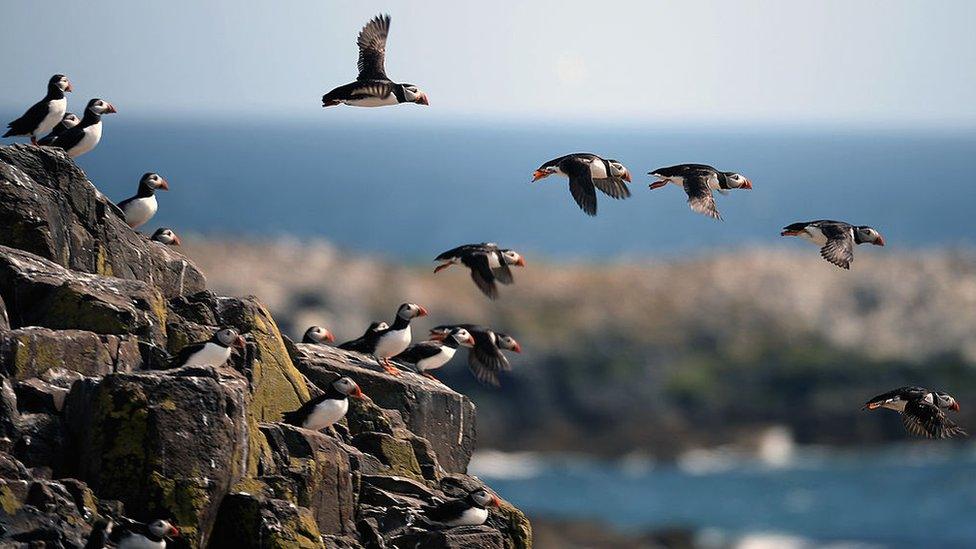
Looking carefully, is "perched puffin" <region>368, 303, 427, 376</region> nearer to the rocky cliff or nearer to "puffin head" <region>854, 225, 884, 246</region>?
the rocky cliff

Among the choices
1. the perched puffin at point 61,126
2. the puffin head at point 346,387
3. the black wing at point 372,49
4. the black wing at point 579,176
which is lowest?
the puffin head at point 346,387

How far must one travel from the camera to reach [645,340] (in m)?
56.8

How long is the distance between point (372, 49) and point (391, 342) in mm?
4596

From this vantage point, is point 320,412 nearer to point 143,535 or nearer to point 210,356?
point 210,356

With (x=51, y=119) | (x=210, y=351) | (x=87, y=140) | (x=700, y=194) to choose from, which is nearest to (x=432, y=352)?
(x=700, y=194)

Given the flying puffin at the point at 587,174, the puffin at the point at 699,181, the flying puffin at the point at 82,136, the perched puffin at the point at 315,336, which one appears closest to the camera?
the flying puffin at the point at 82,136

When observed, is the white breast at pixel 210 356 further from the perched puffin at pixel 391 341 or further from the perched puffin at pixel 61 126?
the perched puffin at pixel 61 126

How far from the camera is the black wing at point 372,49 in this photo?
2005 cm

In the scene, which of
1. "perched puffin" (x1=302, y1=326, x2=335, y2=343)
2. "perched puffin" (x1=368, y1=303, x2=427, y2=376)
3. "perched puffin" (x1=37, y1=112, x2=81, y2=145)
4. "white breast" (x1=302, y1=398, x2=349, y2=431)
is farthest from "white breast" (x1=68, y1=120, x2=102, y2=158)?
"white breast" (x1=302, y1=398, x2=349, y2=431)

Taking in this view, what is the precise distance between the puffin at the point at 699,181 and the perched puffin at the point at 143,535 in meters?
8.85

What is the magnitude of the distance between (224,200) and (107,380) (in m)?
181

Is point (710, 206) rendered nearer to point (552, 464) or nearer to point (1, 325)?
point (1, 325)

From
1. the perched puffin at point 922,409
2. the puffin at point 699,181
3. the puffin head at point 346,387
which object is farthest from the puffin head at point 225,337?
the perched puffin at point 922,409

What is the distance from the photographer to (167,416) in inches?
482
